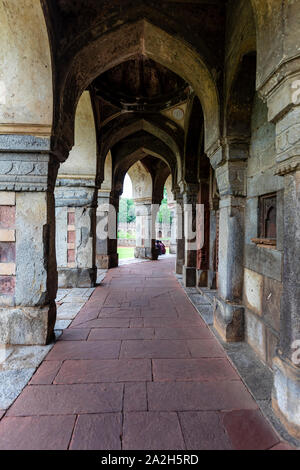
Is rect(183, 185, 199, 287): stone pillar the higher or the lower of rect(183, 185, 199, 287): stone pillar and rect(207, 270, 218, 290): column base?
the higher

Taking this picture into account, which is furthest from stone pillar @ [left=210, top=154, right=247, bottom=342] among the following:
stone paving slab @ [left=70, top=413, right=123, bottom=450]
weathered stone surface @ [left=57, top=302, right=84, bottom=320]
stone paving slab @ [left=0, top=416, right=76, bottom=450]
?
weathered stone surface @ [left=57, top=302, right=84, bottom=320]

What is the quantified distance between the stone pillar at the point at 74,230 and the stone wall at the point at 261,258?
376 centimetres

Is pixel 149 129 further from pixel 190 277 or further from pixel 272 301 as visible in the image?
pixel 272 301

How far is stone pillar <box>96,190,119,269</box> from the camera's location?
27.0ft

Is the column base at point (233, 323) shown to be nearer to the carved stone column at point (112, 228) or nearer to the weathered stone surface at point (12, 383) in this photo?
the weathered stone surface at point (12, 383)

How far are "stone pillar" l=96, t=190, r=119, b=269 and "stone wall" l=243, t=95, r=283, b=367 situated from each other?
19.4 feet

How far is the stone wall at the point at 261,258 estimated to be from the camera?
7.59ft

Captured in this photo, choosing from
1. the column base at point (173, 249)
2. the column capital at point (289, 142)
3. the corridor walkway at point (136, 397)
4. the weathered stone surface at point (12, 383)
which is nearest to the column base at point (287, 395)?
the corridor walkway at point (136, 397)

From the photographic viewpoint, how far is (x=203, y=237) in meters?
5.78

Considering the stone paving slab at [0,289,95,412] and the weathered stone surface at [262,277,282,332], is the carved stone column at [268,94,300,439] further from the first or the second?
the stone paving slab at [0,289,95,412]

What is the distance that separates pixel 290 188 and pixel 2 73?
3.14 metres
